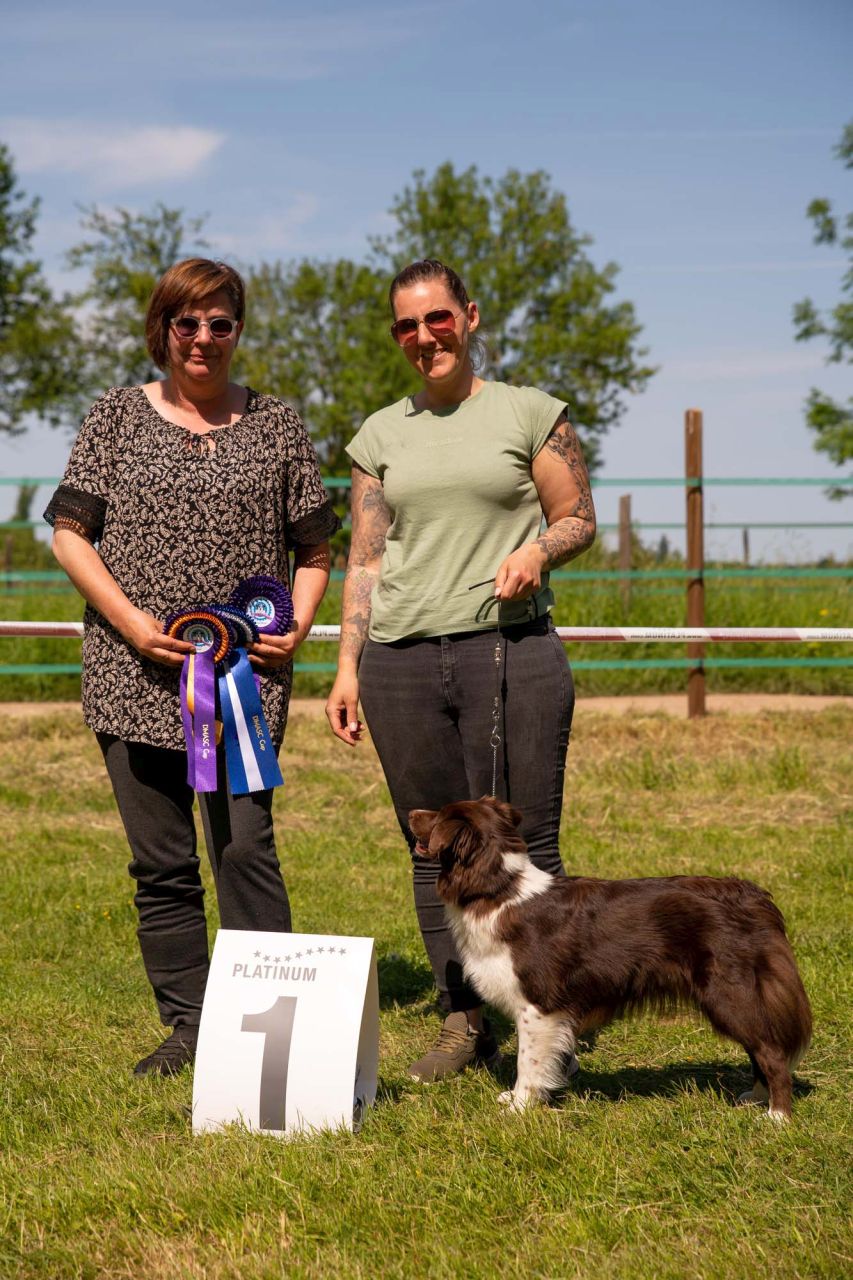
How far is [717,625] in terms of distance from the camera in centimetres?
1094

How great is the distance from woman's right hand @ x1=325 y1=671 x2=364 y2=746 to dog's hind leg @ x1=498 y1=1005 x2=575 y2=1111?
3.04 feet

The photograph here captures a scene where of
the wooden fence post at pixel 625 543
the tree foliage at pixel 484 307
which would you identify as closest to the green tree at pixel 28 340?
the tree foliage at pixel 484 307

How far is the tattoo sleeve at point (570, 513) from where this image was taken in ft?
11.4

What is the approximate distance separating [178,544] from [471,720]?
952mm

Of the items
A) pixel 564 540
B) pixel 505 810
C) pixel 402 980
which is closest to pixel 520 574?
pixel 564 540

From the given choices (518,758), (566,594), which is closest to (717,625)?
(566,594)

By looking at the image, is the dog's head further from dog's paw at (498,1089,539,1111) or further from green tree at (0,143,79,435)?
green tree at (0,143,79,435)

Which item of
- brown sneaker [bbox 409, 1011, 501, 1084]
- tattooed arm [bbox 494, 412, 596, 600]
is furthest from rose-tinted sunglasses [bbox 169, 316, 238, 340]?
brown sneaker [bbox 409, 1011, 501, 1084]

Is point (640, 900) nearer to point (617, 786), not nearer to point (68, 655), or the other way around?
point (617, 786)

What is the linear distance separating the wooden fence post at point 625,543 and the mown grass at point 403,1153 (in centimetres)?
513

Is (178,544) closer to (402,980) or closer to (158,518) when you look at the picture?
(158,518)

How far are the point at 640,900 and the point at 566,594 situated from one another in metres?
7.76

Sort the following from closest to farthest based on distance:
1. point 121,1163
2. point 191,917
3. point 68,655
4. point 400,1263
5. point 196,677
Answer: point 400,1263 → point 121,1163 → point 196,677 → point 191,917 → point 68,655

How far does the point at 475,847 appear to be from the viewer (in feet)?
11.1
